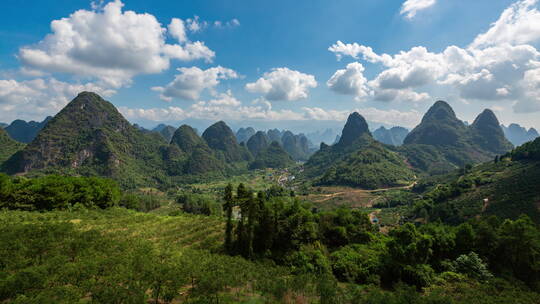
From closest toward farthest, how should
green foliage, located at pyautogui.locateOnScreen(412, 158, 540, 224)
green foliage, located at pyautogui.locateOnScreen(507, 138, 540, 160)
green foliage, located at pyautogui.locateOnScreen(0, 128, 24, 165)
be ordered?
1. green foliage, located at pyautogui.locateOnScreen(412, 158, 540, 224)
2. green foliage, located at pyautogui.locateOnScreen(507, 138, 540, 160)
3. green foliage, located at pyautogui.locateOnScreen(0, 128, 24, 165)

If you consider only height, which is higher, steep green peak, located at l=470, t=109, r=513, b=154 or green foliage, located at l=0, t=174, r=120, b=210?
steep green peak, located at l=470, t=109, r=513, b=154

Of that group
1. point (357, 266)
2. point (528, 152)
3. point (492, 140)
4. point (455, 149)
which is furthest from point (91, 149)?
point (492, 140)

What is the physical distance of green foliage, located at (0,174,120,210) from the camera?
110ft

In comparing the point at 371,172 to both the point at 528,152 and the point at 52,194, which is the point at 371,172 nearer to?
the point at 528,152

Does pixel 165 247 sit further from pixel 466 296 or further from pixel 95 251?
pixel 466 296

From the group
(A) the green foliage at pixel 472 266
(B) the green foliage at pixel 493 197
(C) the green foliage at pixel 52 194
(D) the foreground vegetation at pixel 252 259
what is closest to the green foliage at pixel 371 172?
(B) the green foliage at pixel 493 197

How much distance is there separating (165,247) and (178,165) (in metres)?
161

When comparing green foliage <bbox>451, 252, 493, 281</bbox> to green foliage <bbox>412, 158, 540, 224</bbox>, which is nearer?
green foliage <bbox>451, 252, 493, 281</bbox>

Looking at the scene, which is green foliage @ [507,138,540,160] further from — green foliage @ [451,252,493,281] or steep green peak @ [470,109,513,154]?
steep green peak @ [470,109,513,154]

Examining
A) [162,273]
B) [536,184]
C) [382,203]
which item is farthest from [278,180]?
[162,273]

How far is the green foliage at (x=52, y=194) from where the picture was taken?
33.6 metres

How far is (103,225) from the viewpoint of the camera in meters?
28.5

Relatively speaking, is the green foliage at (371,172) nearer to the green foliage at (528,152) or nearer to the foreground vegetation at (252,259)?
the green foliage at (528,152)

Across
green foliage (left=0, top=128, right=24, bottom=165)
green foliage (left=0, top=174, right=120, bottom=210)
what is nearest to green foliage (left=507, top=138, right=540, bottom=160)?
green foliage (left=0, top=174, right=120, bottom=210)
